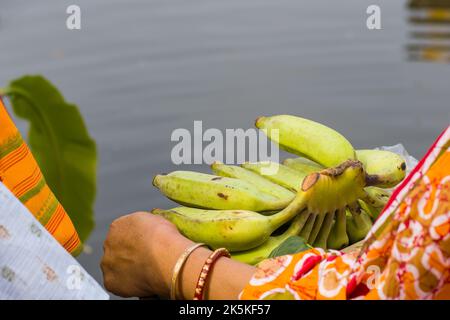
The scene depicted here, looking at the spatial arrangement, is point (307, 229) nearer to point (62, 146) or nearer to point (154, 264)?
point (154, 264)

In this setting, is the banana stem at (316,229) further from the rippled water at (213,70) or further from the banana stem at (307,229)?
the rippled water at (213,70)

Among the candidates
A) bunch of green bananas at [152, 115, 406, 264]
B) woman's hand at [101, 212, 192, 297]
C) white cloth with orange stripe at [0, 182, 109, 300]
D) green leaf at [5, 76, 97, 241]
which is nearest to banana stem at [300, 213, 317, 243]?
bunch of green bananas at [152, 115, 406, 264]

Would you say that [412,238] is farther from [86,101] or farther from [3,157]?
[86,101]

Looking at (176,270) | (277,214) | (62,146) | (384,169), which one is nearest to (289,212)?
(277,214)

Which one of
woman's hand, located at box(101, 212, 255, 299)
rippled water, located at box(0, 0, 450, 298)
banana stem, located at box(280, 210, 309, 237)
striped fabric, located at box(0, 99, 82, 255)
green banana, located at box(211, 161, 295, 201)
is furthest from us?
rippled water, located at box(0, 0, 450, 298)

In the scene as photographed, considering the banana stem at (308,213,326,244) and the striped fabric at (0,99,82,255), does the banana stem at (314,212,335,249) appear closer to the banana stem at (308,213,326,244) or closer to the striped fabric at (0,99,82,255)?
the banana stem at (308,213,326,244)

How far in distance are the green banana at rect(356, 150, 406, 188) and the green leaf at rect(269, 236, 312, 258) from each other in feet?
0.70

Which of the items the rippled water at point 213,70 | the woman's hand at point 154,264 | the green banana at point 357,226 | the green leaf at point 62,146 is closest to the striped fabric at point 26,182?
the woman's hand at point 154,264

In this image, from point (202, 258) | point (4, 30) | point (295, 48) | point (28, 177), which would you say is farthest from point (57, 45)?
point (202, 258)

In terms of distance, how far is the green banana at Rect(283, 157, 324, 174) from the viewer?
1.74 metres

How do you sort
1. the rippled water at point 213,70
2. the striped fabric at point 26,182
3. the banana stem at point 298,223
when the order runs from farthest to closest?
1. the rippled water at point 213,70
2. the banana stem at point 298,223
3. the striped fabric at point 26,182

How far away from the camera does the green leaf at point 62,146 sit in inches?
102

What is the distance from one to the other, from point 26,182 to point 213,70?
3.28 m

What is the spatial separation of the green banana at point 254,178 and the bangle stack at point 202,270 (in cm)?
40
